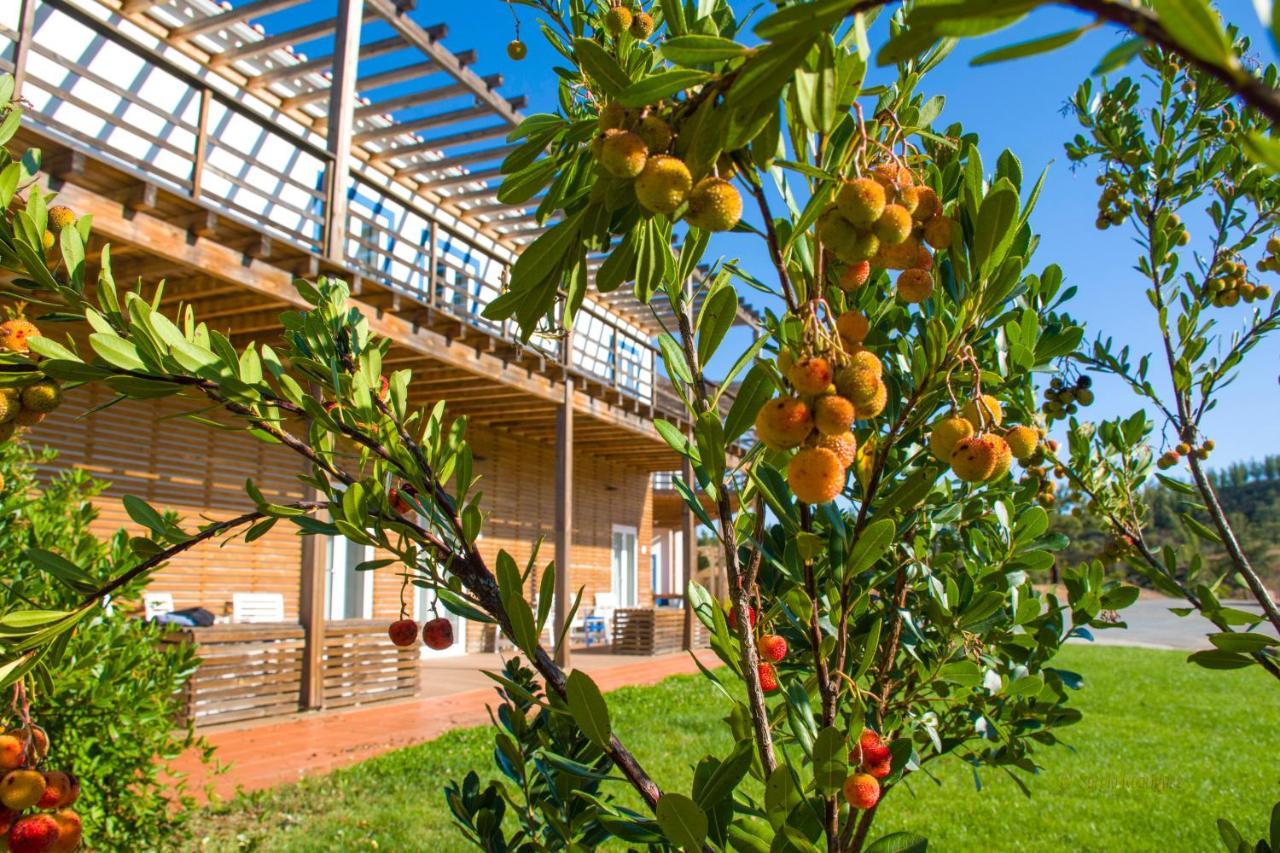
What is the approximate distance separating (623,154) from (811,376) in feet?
0.67

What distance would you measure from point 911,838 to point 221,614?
10.2 m

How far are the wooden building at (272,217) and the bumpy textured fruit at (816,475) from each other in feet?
15.3

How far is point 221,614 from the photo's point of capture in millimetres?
9680

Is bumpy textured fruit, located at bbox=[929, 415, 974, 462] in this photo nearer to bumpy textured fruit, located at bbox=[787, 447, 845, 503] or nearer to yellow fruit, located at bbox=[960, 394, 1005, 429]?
yellow fruit, located at bbox=[960, 394, 1005, 429]

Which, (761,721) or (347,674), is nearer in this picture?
(761,721)

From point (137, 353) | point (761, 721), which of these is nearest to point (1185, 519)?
point (761, 721)

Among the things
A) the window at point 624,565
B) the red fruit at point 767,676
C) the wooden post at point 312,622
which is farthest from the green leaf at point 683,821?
the window at point 624,565

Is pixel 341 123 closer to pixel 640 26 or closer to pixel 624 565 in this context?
pixel 640 26

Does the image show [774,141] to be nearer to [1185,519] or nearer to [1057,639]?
[1185,519]

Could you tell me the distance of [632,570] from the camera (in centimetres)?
1933

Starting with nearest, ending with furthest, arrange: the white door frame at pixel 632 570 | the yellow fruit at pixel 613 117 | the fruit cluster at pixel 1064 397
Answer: the yellow fruit at pixel 613 117 → the fruit cluster at pixel 1064 397 → the white door frame at pixel 632 570

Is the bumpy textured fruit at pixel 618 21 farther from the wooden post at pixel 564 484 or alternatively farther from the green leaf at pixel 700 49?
the wooden post at pixel 564 484

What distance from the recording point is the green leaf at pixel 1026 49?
0.39 metres

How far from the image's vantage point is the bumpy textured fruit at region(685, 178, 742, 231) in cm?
62
